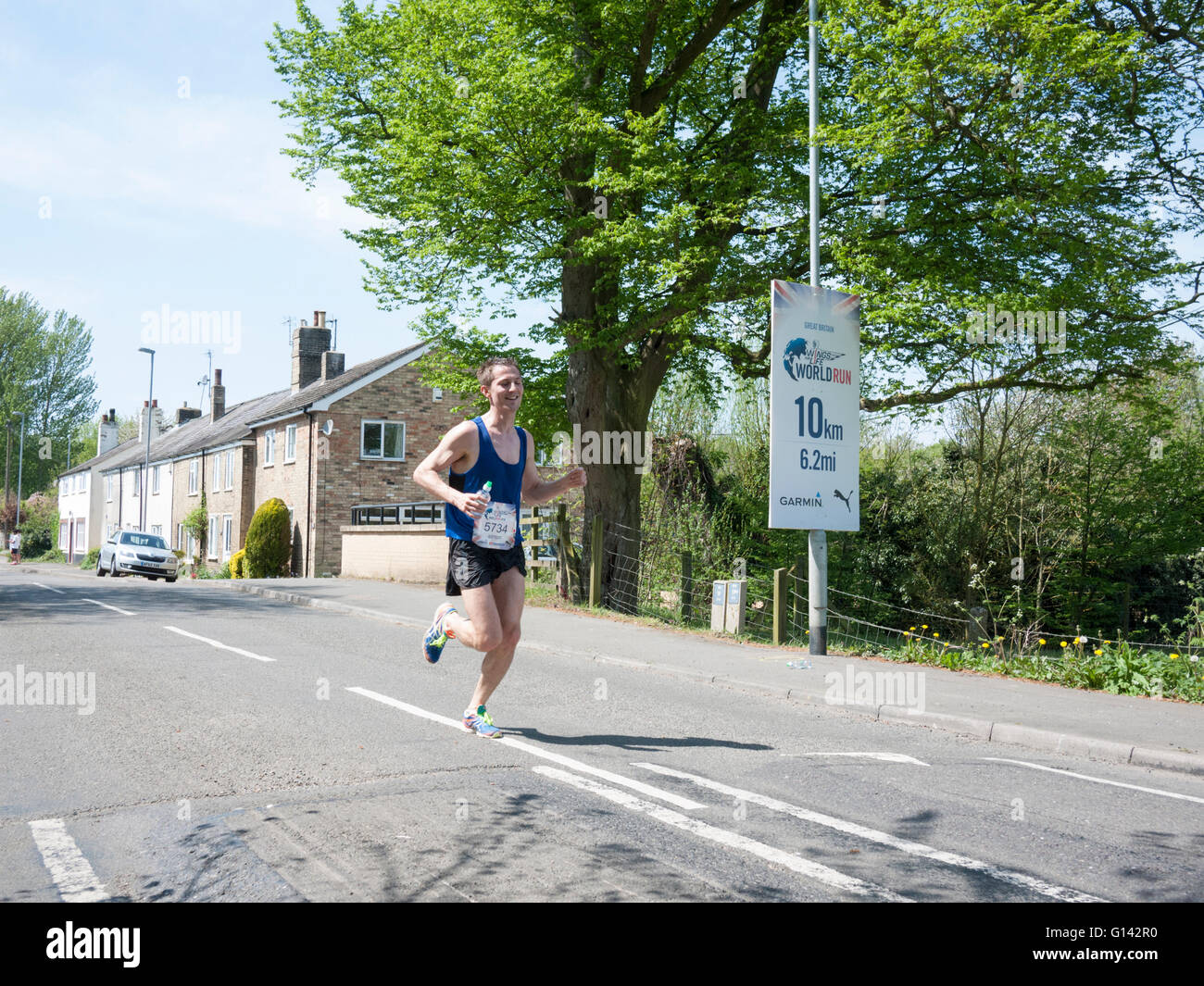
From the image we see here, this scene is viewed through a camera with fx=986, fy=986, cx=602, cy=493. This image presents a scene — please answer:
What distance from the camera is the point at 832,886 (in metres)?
3.74

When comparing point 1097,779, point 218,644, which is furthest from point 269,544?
point 1097,779

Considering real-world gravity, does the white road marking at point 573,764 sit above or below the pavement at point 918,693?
above

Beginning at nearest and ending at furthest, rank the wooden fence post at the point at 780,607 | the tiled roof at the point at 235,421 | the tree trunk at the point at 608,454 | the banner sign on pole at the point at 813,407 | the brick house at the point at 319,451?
the banner sign on pole at the point at 813,407
the wooden fence post at the point at 780,607
the tree trunk at the point at 608,454
the brick house at the point at 319,451
the tiled roof at the point at 235,421

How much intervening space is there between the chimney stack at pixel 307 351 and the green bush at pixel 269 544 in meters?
8.11

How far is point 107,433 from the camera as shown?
75.5 meters

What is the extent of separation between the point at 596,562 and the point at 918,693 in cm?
900

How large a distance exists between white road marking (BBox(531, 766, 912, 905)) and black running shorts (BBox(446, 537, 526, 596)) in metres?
1.19

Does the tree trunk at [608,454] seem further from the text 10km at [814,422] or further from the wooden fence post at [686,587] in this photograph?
the text 10km at [814,422]

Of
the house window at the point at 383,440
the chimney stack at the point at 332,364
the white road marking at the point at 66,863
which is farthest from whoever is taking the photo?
the chimney stack at the point at 332,364

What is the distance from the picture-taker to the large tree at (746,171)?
12.9 meters
